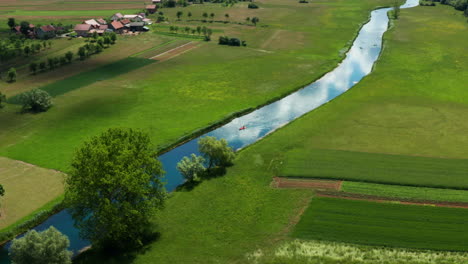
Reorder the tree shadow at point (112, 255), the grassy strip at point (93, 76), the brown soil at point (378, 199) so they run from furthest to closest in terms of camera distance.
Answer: the grassy strip at point (93, 76)
the brown soil at point (378, 199)
the tree shadow at point (112, 255)

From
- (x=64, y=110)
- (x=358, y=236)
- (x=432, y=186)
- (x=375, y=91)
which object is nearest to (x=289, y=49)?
(x=375, y=91)

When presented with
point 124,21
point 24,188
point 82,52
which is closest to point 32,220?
point 24,188

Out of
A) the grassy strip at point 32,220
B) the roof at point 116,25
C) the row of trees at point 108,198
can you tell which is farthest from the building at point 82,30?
the row of trees at point 108,198

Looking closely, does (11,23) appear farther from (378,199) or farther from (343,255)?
(343,255)

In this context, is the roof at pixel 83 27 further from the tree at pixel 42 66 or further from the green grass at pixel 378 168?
the green grass at pixel 378 168

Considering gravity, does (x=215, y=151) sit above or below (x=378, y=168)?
above

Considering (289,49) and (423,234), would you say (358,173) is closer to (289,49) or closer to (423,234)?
(423,234)
